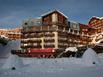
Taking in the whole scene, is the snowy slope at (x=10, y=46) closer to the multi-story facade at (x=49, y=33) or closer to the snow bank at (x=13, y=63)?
the multi-story facade at (x=49, y=33)

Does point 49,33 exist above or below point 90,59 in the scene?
above

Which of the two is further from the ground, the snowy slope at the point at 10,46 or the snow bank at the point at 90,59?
the snow bank at the point at 90,59

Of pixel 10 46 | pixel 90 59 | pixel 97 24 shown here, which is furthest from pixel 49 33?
pixel 90 59

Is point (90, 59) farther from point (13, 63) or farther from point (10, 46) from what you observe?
point (10, 46)

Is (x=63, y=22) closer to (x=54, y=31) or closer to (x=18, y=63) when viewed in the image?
(x=54, y=31)

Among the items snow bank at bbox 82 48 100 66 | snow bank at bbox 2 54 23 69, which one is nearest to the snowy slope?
snow bank at bbox 82 48 100 66

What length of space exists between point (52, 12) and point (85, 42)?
22.4 metres

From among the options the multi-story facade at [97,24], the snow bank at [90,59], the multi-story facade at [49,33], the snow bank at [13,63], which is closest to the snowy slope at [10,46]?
the multi-story facade at [49,33]

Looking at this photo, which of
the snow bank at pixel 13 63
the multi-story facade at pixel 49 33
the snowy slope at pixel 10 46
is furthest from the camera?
the snowy slope at pixel 10 46

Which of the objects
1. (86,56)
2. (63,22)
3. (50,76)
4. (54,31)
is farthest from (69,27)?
(50,76)

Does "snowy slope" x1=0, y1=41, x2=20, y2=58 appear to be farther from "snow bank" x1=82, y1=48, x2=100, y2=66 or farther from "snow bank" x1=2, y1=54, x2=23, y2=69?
"snow bank" x1=2, y1=54, x2=23, y2=69

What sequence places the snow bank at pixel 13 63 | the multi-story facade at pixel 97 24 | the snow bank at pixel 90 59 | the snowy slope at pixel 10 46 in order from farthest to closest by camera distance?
1. the multi-story facade at pixel 97 24
2. the snowy slope at pixel 10 46
3. the snow bank at pixel 90 59
4. the snow bank at pixel 13 63

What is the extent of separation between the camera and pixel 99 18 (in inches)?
4808

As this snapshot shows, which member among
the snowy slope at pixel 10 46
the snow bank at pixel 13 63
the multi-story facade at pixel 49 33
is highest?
the multi-story facade at pixel 49 33
